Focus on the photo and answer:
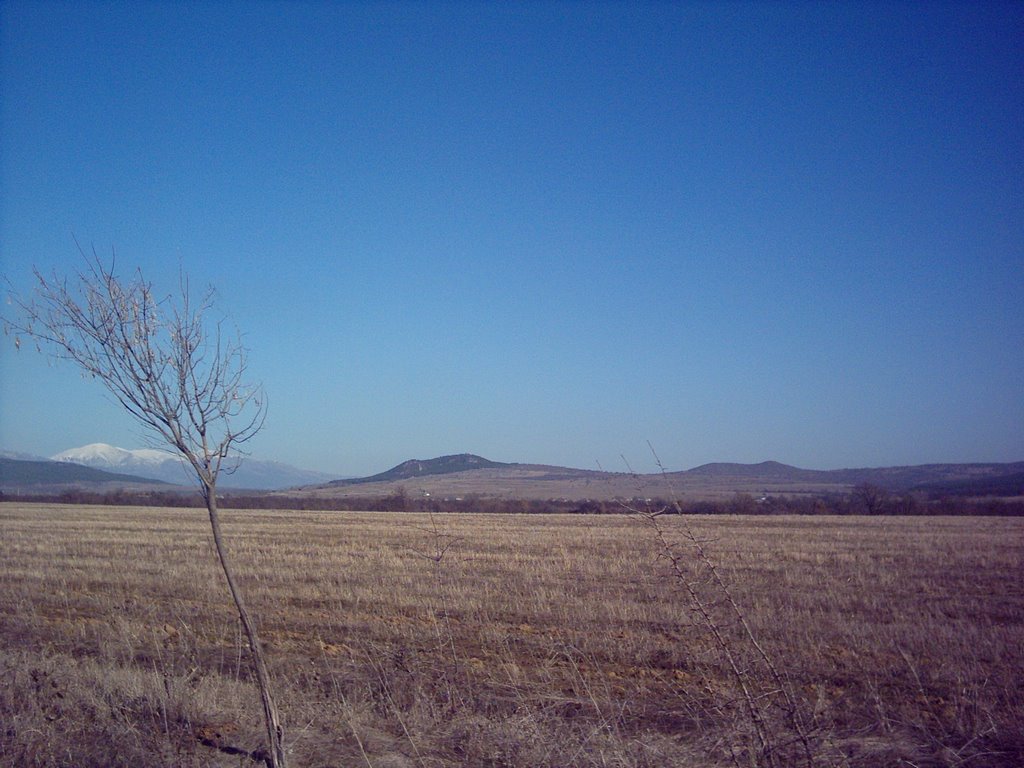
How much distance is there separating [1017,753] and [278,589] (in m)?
12.7

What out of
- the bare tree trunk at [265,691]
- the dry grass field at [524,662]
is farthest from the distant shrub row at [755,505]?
the bare tree trunk at [265,691]

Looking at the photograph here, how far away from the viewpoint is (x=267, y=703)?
5.21 meters

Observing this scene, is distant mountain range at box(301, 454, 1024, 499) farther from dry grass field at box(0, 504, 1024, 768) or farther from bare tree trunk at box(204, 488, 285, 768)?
bare tree trunk at box(204, 488, 285, 768)

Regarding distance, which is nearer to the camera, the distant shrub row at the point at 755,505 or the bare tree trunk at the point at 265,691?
the bare tree trunk at the point at 265,691

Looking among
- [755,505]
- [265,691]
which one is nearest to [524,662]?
[265,691]

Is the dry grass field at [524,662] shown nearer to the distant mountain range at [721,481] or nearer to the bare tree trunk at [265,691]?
the bare tree trunk at [265,691]

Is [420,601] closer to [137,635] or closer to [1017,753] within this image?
[137,635]

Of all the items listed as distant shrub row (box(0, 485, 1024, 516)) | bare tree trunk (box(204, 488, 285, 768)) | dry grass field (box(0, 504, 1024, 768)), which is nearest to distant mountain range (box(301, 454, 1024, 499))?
distant shrub row (box(0, 485, 1024, 516))

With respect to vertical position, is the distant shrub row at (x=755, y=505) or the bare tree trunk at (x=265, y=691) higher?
the bare tree trunk at (x=265, y=691)

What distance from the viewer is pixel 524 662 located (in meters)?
8.86

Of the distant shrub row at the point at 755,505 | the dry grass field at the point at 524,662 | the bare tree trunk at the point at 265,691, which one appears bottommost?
the distant shrub row at the point at 755,505

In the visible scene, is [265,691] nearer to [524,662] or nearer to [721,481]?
[524,662]

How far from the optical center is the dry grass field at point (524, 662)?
5445 millimetres

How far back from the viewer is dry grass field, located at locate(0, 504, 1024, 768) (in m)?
5.45
